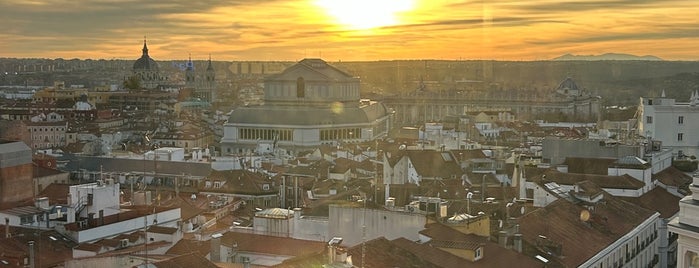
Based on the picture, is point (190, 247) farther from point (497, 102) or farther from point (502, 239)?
point (497, 102)

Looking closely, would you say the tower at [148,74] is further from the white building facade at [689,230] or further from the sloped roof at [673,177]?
the white building facade at [689,230]

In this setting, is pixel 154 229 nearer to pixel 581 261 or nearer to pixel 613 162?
pixel 581 261

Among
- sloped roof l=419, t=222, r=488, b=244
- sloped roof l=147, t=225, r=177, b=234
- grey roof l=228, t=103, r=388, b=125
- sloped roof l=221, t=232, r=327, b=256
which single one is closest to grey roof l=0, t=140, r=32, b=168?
sloped roof l=147, t=225, r=177, b=234

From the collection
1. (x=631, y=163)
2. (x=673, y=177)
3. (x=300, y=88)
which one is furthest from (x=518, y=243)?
(x=300, y=88)

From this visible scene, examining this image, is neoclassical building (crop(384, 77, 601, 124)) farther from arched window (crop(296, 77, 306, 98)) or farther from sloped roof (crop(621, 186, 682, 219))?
sloped roof (crop(621, 186, 682, 219))

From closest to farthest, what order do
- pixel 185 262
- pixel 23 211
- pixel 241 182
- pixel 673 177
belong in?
pixel 185 262, pixel 23 211, pixel 673 177, pixel 241 182

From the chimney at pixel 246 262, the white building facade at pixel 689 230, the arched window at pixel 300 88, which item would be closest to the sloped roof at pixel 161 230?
the chimney at pixel 246 262
